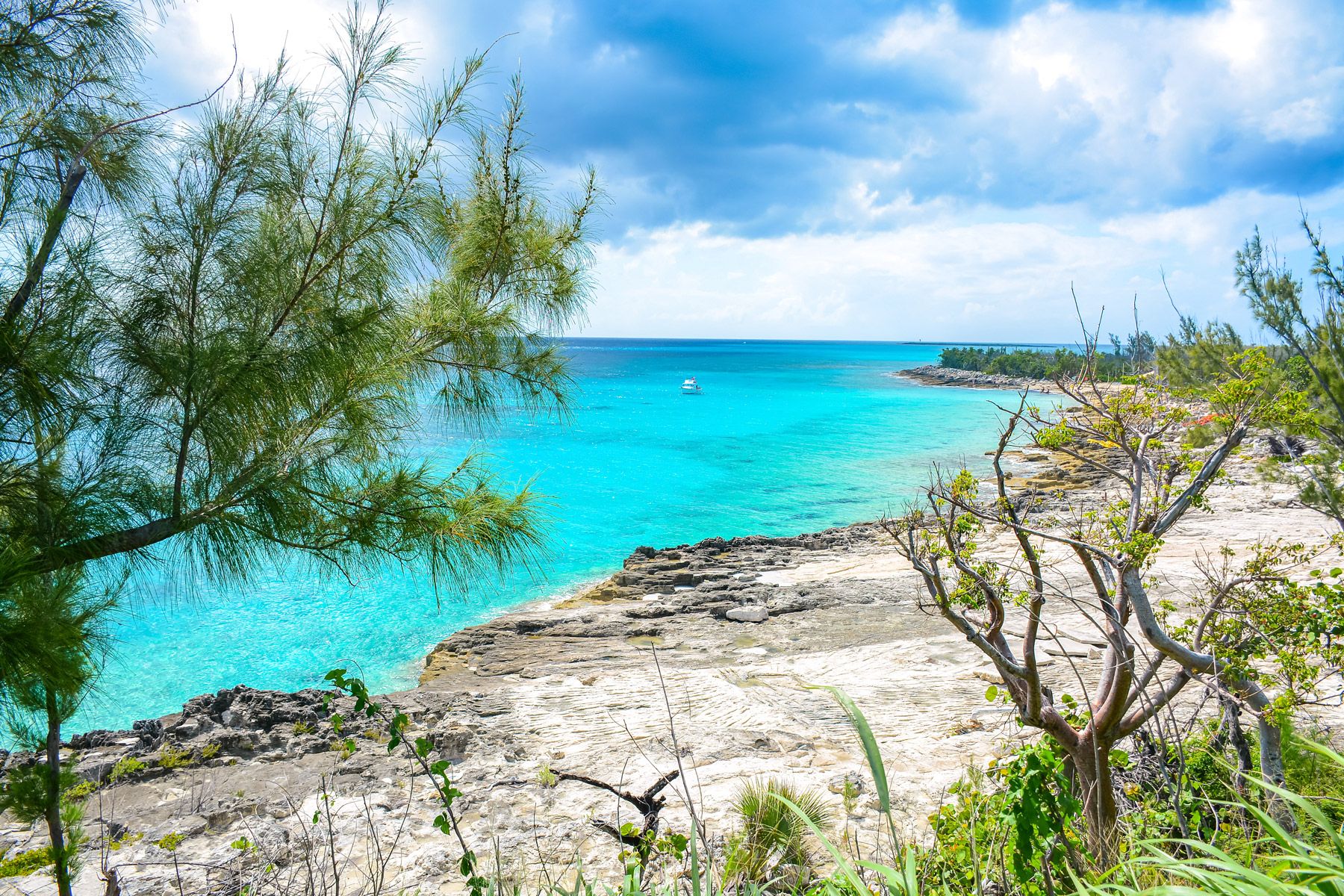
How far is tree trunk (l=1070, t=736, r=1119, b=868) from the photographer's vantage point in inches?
112

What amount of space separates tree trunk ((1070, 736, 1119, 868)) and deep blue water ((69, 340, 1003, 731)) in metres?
3.14

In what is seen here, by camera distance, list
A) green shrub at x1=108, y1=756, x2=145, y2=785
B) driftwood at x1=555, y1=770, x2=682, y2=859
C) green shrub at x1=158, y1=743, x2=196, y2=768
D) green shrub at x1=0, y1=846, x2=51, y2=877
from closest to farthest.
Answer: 1. green shrub at x1=0, y1=846, x2=51, y2=877
2. driftwood at x1=555, y1=770, x2=682, y2=859
3. green shrub at x1=108, y1=756, x2=145, y2=785
4. green shrub at x1=158, y1=743, x2=196, y2=768

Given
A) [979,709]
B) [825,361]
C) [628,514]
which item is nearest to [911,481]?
[628,514]

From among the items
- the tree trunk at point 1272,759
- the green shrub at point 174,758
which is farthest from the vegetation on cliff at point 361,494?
the green shrub at point 174,758

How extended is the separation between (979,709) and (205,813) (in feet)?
20.1

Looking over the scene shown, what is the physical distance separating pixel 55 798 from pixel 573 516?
17635 millimetres

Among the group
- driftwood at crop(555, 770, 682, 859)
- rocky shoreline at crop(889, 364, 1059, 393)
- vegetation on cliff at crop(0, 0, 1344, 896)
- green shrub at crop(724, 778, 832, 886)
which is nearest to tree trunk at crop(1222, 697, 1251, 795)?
vegetation on cliff at crop(0, 0, 1344, 896)

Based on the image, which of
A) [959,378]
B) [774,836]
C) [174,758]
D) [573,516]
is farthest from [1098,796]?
[959,378]

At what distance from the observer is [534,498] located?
14.4 ft

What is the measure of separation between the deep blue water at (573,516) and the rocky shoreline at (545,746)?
3.96 feet

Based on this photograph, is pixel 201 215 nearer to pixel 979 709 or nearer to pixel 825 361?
pixel 979 709

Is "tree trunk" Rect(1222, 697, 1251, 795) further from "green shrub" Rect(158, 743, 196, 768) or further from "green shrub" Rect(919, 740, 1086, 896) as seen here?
"green shrub" Rect(158, 743, 196, 768)

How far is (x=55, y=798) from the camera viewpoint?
2.41 metres

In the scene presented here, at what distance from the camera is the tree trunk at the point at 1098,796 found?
2.86m
